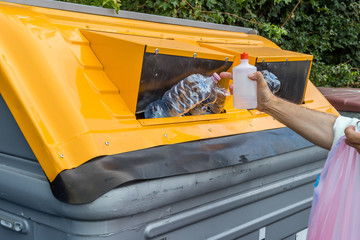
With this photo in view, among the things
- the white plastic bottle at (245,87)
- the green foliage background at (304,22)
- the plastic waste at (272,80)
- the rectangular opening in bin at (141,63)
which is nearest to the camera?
the rectangular opening in bin at (141,63)

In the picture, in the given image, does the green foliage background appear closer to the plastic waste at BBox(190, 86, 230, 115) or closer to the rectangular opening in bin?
the plastic waste at BBox(190, 86, 230, 115)

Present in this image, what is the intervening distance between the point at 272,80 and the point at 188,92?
0.72 m

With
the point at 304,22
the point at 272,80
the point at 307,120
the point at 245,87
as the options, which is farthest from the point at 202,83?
the point at 304,22

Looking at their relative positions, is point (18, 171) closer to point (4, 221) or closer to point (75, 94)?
point (4, 221)

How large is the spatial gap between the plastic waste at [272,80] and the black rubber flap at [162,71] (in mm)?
451

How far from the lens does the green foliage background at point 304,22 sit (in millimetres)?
4914

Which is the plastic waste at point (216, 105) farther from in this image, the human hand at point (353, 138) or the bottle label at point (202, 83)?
the human hand at point (353, 138)

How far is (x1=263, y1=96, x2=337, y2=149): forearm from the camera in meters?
1.81

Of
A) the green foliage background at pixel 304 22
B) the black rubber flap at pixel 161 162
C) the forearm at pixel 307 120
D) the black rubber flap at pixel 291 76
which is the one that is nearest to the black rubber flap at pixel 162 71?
the black rubber flap at pixel 161 162

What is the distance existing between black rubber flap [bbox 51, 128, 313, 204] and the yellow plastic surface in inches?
1.5

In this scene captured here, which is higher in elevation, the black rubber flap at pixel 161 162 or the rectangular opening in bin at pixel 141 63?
the rectangular opening in bin at pixel 141 63

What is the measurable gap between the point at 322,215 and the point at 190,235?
517 millimetres

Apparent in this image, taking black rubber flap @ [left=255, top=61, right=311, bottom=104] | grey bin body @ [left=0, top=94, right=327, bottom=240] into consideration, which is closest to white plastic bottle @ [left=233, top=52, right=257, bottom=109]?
grey bin body @ [left=0, top=94, right=327, bottom=240]

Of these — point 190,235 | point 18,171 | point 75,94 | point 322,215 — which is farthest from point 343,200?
point 18,171
